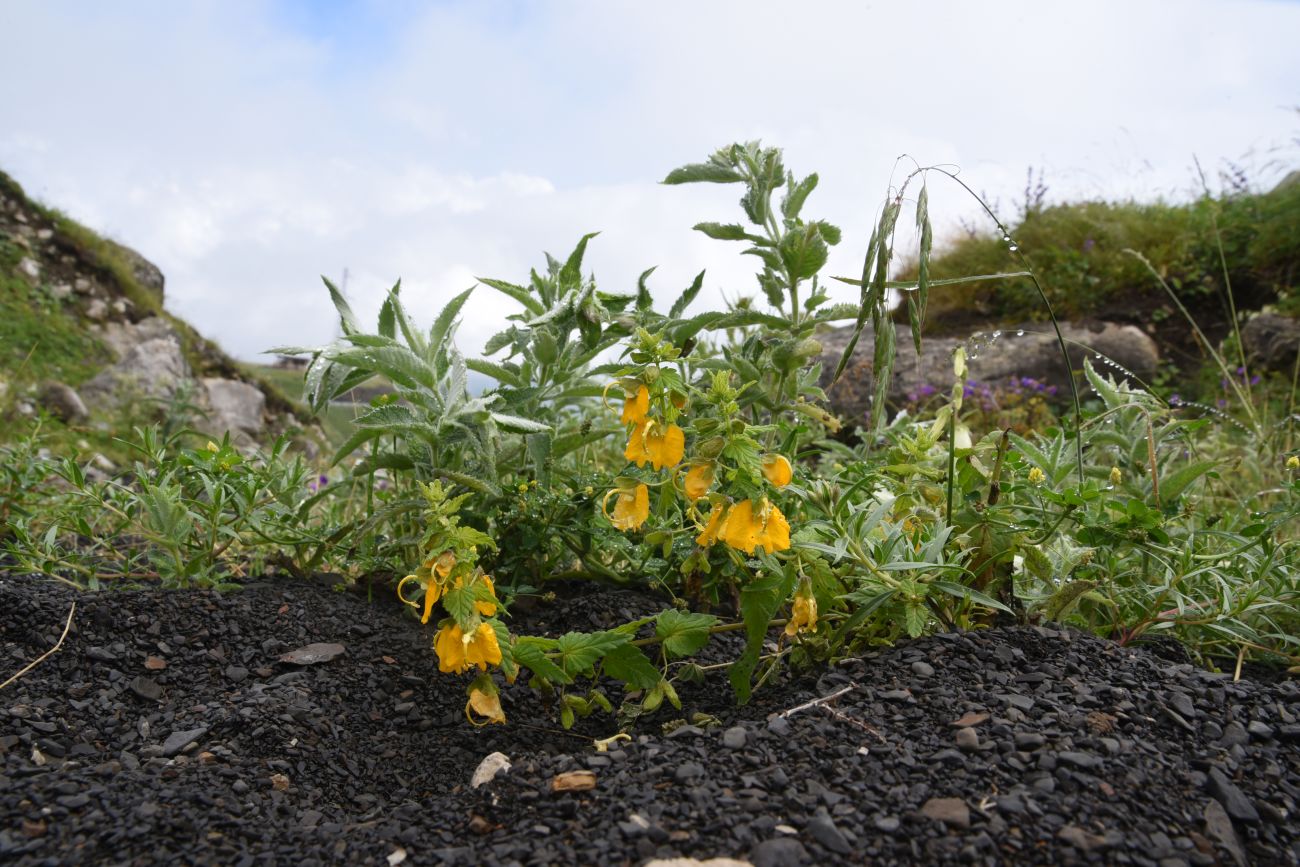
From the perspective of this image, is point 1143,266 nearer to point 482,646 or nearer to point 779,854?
point 482,646

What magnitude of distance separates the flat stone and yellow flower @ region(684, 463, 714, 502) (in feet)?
1.81

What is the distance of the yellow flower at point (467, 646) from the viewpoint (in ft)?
4.83

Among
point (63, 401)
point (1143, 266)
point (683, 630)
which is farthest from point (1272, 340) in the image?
point (63, 401)

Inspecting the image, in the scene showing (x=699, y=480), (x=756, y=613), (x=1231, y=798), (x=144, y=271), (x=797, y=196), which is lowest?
(x=1231, y=798)

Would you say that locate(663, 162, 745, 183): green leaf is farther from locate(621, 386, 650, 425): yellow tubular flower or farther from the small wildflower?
the small wildflower

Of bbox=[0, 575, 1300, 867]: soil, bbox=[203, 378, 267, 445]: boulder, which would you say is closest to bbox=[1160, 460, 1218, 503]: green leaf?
bbox=[0, 575, 1300, 867]: soil

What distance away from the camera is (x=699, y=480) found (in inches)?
59.4

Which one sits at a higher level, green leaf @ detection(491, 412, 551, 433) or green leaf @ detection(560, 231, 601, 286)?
green leaf @ detection(560, 231, 601, 286)

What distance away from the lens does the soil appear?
1190 mm

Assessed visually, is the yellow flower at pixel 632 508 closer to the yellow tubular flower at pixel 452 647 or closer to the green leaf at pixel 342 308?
the yellow tubular flower at pixel 452 647

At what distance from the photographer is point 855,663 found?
165 cm

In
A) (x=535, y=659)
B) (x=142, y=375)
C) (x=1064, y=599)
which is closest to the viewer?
(x=535, y=659)

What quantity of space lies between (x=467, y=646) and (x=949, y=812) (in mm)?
731

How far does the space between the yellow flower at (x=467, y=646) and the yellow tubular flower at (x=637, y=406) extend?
1.32 feet
